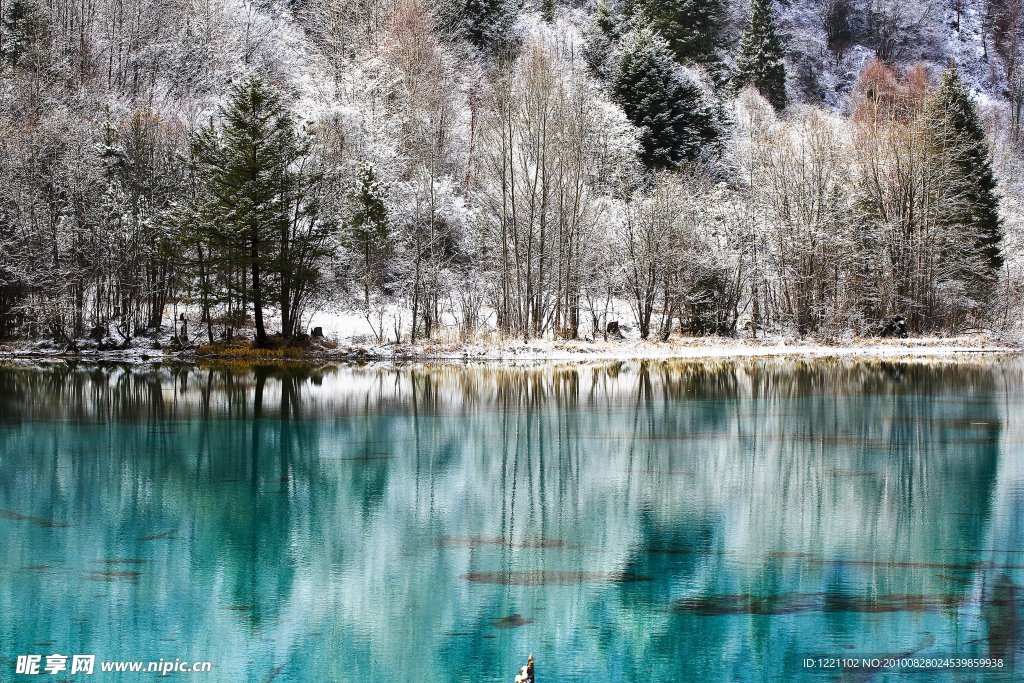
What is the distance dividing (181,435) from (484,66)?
50008 mm

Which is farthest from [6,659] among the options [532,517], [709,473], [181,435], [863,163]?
[863,163]

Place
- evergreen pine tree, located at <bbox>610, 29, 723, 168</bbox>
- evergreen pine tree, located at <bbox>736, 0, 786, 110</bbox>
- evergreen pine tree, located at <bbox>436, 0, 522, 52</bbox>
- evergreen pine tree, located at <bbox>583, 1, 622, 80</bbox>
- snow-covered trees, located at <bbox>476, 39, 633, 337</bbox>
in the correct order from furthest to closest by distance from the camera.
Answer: evergreen pine tree, located at <bbox>736, 0, 786, 110</bbox>
evergreen pine tree, located at <bbox>436, 0, 522, 52</bbox>
evergreen pine tree, located at <bbox>583, 1, 622, 80</bbox>
evergreen pine tree, located at <bbox>610, 29, 723, 168</bbox>
snow-covered trees, located at <bbox>476, 39, 633, 337</bbox>

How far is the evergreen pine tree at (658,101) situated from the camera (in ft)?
167

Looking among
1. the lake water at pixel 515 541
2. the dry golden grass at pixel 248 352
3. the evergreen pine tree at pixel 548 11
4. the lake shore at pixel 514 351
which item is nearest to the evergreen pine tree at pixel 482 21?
the evergreen pine tree at pixel 548 11

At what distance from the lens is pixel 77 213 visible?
3641cm

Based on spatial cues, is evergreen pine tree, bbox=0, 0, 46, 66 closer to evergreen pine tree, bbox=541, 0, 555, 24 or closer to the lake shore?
the lake shore

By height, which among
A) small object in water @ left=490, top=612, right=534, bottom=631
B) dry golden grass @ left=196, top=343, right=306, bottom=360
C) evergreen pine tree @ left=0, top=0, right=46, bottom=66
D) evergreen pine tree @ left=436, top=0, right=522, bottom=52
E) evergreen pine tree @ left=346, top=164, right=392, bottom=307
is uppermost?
evergreen pine tree @ left=436, top=0, right=522, bottom=52

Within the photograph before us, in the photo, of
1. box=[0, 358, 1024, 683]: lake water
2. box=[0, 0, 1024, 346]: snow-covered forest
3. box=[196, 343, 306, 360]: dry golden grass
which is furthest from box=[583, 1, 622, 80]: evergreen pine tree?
box=[0, 358, 1024, 683]: lake water

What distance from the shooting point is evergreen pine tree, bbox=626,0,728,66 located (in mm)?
64500

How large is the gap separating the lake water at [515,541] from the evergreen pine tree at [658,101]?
114ft

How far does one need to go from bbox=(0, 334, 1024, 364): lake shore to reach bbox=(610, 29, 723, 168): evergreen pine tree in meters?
17.9

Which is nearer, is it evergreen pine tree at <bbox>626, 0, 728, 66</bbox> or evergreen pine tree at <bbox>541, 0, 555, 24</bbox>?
evergreen pine tree at <bbox>626, 0, 728, 66</bbox>

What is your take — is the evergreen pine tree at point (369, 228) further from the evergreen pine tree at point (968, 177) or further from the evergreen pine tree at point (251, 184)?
the evergreen pine tree at point (968, 177)

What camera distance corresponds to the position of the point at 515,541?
9094 mm
